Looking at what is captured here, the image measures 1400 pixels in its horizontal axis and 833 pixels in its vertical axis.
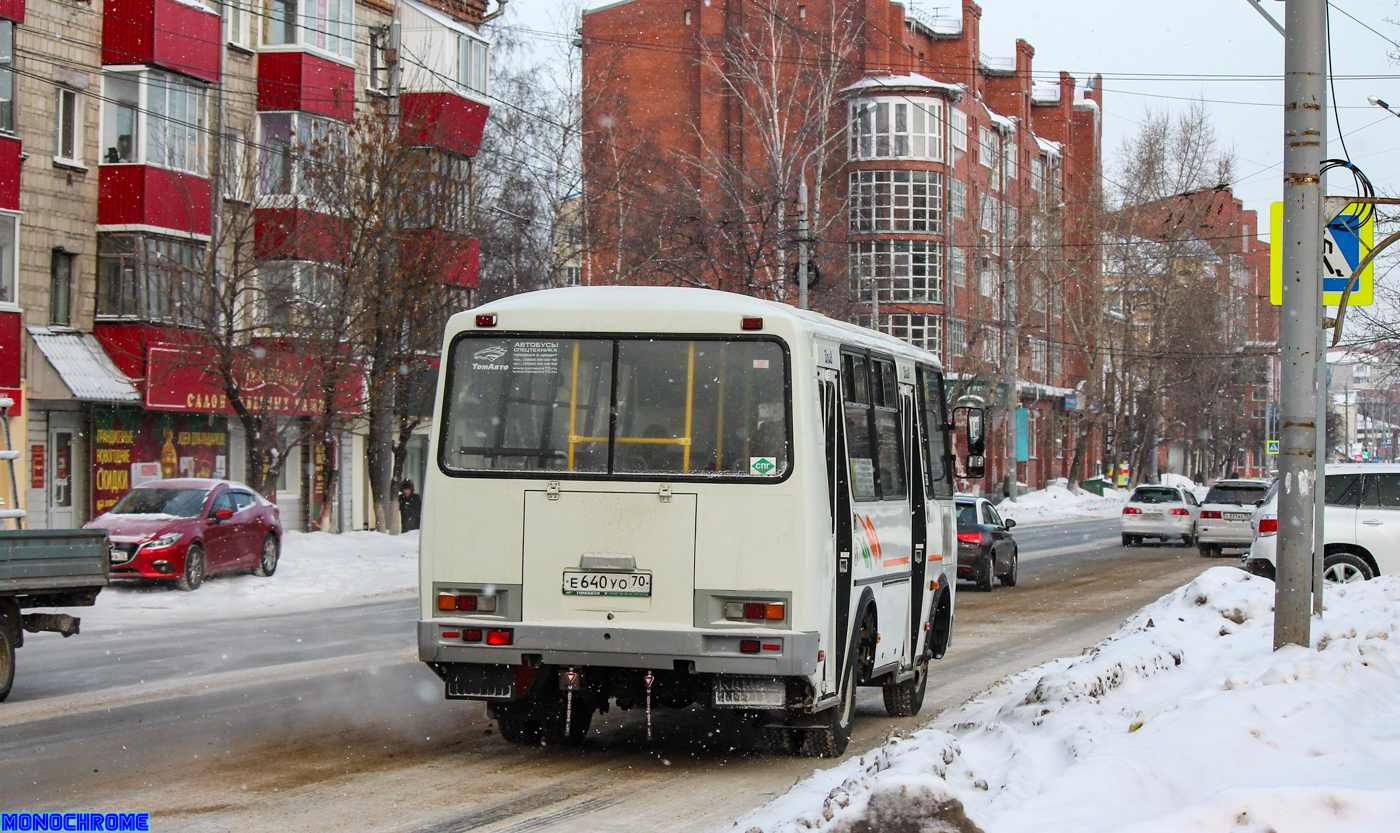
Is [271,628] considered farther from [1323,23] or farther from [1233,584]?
[1323,23]

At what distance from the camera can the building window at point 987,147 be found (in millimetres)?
75500

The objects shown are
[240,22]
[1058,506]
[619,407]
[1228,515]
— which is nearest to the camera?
[619,407]

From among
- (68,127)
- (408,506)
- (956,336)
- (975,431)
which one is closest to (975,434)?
(975,431)

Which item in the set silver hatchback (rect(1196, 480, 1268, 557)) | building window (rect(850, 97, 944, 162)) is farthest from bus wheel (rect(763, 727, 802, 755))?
building window (rect(850, 97, 944, 162))

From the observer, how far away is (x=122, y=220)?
3206cm

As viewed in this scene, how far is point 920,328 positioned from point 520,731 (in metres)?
62.0

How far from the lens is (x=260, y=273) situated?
103ft

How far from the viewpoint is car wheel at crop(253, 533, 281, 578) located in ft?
83.3

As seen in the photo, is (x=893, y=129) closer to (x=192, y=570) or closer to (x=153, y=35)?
(x=153, y=35)

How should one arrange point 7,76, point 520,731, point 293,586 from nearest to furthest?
point 520,731 → point 293,586 → point 7,76

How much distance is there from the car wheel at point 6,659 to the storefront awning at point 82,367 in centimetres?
1969

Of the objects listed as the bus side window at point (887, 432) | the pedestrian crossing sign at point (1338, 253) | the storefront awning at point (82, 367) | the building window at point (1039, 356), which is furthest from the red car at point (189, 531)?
the building window at point (1039, 356)

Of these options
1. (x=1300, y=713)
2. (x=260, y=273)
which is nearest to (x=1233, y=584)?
(x=1300, y=713)

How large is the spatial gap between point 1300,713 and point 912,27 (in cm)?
7013
